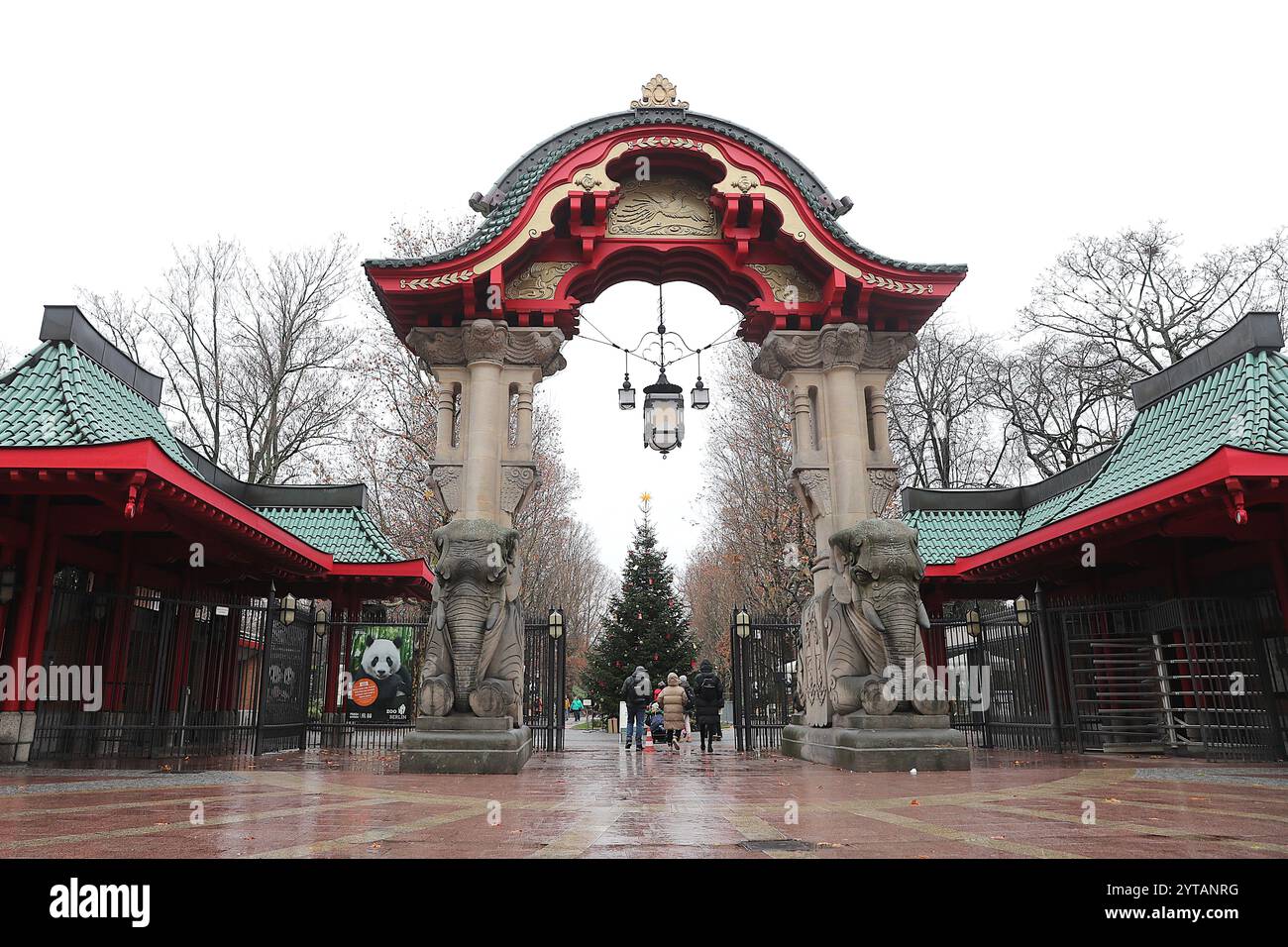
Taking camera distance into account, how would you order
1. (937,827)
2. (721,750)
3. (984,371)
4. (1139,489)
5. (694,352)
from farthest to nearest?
(984,371) < (721,750) < (694,352) < (1139,489) < (937,827)

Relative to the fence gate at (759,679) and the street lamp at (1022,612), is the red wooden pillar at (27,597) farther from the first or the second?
the street lamp at (1022,612)

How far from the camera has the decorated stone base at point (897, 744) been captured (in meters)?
9.82

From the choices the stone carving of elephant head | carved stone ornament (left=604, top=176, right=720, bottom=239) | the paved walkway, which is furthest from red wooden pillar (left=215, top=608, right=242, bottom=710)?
the stone carving of elephant head

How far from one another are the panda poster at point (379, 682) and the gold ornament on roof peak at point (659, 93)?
11723 millimetres

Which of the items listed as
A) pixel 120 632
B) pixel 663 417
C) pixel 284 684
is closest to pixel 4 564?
pixel 120 632

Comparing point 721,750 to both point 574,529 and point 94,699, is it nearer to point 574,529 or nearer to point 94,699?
point 94,699

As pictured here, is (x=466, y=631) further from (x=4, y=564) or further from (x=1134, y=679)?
(x=1134, y=679)

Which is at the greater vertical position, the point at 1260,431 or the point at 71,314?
the point at 71,314

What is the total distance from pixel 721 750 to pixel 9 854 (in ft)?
39.8

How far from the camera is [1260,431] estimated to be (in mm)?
10562

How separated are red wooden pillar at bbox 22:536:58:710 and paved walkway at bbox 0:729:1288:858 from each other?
4.86 ft

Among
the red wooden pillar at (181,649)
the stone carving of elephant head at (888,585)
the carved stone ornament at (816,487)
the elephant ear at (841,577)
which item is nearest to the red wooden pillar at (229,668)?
the red wooden pillar at (181,649)

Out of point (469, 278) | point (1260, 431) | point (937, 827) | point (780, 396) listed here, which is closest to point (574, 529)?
point (780, 396)

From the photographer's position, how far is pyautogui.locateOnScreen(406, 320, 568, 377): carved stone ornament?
12258mm
